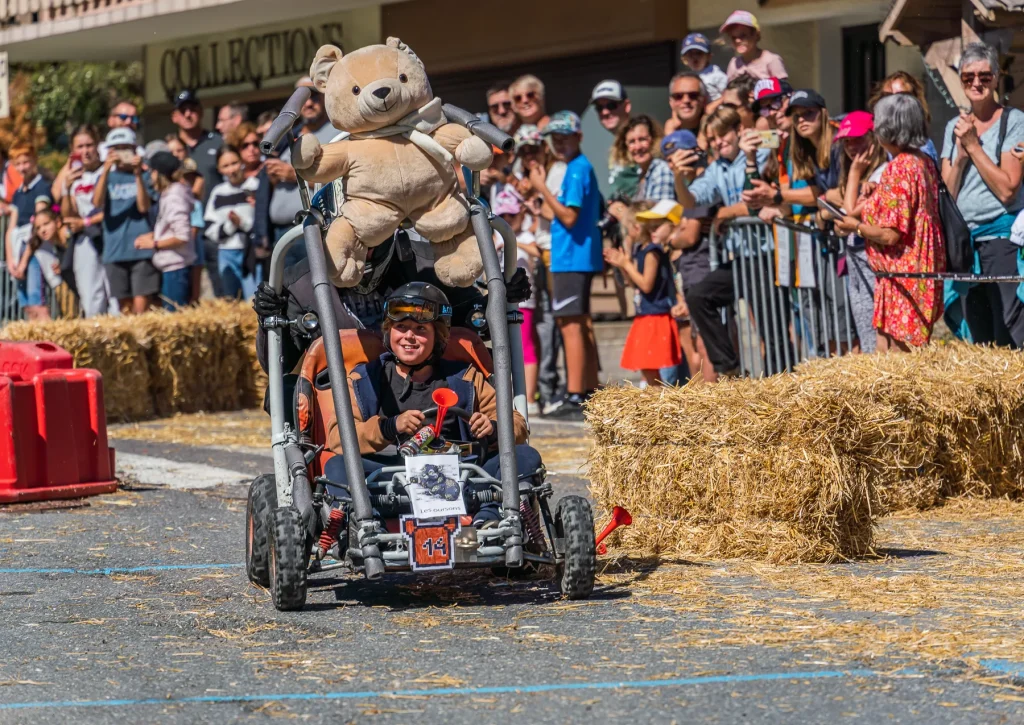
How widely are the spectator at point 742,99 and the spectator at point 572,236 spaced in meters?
1.31

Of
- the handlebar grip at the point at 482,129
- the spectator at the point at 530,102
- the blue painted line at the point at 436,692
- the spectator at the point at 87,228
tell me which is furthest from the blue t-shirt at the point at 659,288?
the blue painted line at the point at 436,692

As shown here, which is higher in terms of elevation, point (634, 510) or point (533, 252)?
point (533, 252)

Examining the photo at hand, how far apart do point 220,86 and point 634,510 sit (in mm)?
16885

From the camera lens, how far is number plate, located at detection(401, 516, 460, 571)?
634cm

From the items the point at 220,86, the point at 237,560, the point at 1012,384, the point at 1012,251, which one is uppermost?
the point at 220,86

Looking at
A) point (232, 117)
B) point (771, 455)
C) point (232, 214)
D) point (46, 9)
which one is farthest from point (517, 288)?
point (46, 9)

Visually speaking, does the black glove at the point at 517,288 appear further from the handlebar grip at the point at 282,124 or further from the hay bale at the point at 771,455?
the handlebar grip at the point at 282,124

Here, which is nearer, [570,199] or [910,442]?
[910,442]

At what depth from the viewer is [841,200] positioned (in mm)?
10867

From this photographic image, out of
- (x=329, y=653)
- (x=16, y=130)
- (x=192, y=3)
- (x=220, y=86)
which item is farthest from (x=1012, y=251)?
(x=16, y=130)

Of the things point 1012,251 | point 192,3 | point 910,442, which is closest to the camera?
point 910,442

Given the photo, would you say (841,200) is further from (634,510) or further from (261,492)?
(261,492)

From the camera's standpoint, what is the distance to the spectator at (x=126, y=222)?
1642 cm

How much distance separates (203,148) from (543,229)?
464cm
